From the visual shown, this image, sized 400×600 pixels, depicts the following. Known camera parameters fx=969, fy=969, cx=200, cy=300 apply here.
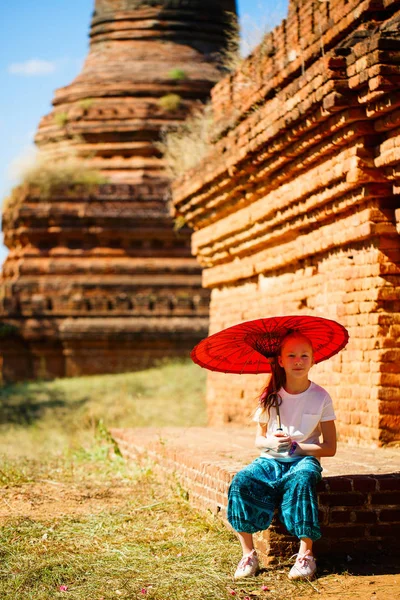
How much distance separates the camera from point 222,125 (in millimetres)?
8617

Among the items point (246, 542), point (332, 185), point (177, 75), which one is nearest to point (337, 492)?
point (246, 542)

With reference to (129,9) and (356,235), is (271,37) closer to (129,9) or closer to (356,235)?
(356,235)

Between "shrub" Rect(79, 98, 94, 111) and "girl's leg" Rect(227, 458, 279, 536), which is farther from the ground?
"shrub" Rect(79, 98, 94, 111)

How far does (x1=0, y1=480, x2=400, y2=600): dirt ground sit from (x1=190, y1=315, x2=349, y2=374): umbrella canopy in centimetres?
97

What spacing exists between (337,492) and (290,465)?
0.97 ft

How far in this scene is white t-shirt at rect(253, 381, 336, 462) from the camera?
13.5 feet

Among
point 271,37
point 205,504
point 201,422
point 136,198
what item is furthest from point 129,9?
point 205,504

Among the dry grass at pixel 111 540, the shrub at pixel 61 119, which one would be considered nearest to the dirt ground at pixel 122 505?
the dry grass at pixel 111 540

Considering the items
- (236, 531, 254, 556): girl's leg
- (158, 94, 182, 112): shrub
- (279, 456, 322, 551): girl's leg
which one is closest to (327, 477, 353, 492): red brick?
(279, 456, 322, 551): girl's leg

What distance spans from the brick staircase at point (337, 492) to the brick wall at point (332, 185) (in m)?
0.55

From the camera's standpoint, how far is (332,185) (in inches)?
241

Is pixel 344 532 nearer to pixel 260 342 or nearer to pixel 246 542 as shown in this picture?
pixel 246 542

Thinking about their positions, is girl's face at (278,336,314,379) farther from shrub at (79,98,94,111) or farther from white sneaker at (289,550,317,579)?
shrub at (79,98,94,111)

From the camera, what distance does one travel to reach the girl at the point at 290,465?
12.8ft
